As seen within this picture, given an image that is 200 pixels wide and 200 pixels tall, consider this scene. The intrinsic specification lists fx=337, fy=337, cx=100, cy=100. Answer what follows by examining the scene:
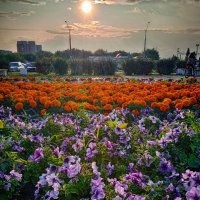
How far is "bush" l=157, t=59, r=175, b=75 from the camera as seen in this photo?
123ft

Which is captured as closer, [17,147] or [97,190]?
[97,190]

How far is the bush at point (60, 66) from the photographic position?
112ft

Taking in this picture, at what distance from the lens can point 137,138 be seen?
5586 millimetres

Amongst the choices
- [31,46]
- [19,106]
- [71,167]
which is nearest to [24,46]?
[31,46]

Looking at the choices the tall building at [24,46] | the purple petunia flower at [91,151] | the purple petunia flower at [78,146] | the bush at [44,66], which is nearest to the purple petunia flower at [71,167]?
the purple petunia flower at [91,151]

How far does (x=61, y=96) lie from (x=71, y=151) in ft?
16.4

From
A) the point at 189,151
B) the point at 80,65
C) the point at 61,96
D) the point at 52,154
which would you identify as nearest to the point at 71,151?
the point at 52,154

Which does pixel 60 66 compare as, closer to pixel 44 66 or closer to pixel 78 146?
pixel 44 66

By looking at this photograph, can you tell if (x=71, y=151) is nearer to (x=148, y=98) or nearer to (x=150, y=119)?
(x=150, y=119)

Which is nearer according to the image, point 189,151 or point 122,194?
point 122,194

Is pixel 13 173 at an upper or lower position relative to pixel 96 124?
lower

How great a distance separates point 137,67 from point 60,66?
27.3 ft

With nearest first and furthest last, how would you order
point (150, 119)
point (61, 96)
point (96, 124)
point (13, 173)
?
1. point (13, 173)
2. point (96, 124)
3. point (150, 119)
4. point (61, 96)

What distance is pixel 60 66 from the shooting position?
34344 millimetres
